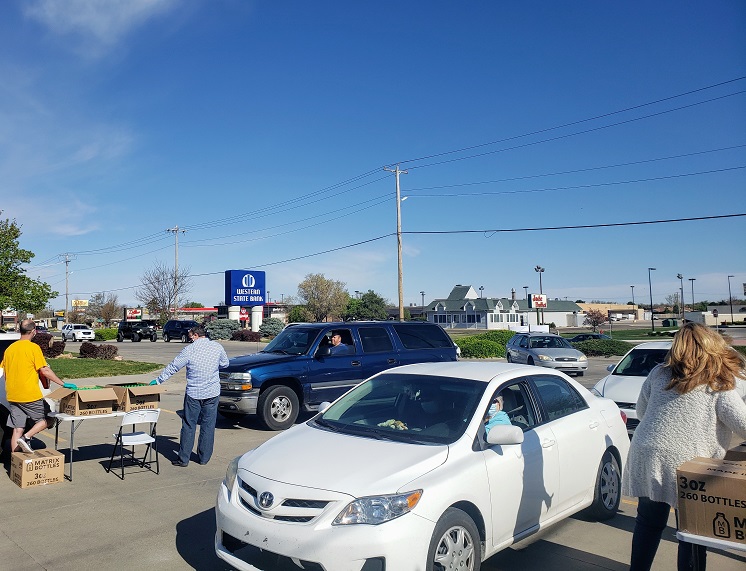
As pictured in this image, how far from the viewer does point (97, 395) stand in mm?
7418

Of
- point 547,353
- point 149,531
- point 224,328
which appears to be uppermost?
point 224,328

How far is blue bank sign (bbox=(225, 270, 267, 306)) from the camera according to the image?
40.4 meters

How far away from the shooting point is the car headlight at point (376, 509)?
3658 mm

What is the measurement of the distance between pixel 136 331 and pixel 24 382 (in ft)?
163

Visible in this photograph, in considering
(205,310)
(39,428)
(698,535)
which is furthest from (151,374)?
(205,310)

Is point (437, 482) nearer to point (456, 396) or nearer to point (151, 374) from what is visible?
point (456, 396)

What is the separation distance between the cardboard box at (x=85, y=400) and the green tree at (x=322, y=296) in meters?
71.1

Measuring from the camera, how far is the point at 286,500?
12.7ft

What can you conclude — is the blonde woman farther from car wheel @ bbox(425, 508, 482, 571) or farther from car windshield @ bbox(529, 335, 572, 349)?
car windshield @ bbox(529, 335, 572, 349)

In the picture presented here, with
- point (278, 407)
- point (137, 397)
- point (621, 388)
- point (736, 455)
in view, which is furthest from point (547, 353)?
point (736, 455)

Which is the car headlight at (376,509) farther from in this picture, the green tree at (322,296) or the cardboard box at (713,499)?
the green tree at (322,296)

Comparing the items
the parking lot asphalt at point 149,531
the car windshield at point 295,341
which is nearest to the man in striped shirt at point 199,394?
the parking lot asphalt at point 149,531

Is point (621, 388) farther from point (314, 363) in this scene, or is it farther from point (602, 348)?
point (602, 348)

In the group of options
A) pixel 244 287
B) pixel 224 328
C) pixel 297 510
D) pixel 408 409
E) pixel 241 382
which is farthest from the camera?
pixel 224 328
